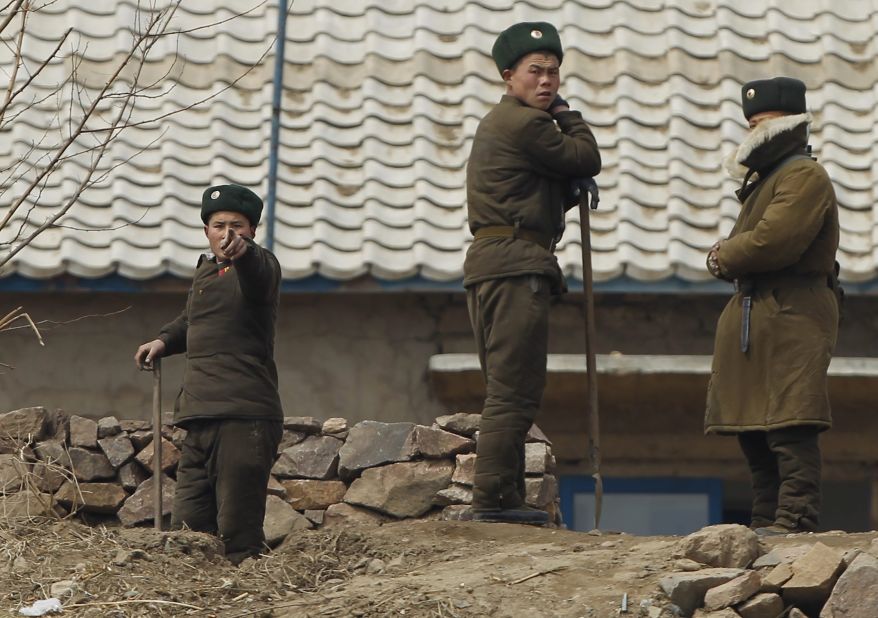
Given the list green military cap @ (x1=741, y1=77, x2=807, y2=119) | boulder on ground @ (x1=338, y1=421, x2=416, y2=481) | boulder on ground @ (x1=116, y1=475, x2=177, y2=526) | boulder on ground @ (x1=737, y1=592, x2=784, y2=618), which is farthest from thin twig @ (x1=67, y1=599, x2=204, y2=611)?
green military cap @ (x1=741, y1=77, x2=807, y2=119)

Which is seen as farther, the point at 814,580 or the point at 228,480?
the point at 228,480

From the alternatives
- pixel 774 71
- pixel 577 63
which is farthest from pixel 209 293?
pixel 774 71

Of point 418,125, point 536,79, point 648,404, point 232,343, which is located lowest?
point 648,404

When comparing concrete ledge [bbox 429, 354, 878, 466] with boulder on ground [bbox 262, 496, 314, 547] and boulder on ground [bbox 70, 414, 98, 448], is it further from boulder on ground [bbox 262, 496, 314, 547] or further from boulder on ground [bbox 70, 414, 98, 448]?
boulder on ground [bbox 70, 414, 98, 448]

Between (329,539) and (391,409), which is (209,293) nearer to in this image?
(329,539)

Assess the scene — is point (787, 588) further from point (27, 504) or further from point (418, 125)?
point (418, 125)

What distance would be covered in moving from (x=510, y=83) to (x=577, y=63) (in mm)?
3355

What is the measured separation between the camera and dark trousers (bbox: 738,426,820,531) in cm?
636

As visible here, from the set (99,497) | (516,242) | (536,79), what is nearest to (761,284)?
(516,242)

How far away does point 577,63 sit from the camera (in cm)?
1019

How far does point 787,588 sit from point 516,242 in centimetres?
192

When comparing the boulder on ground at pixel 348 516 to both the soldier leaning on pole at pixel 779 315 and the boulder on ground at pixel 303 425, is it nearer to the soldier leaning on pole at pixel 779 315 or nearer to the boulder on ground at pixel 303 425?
the boulder on ground at pixel 303 425

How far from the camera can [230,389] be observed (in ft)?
22.1

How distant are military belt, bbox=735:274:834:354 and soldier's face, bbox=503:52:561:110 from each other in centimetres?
96
